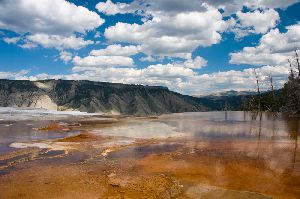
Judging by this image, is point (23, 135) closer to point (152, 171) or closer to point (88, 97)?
point (152, 171)

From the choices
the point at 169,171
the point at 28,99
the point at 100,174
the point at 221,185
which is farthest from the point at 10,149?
the point at 28,99

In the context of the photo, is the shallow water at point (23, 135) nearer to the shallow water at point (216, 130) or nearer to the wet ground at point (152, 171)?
the wet ground at point (152, 171)

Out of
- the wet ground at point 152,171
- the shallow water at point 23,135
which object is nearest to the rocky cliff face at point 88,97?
the shallow water at point 23,135

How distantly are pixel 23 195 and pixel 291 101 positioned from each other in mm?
59854

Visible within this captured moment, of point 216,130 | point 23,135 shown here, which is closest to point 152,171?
point 23,135

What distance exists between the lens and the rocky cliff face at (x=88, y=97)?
160 metres

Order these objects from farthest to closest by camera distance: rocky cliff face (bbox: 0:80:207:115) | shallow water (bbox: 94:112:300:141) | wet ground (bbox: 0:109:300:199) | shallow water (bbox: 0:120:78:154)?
rocky cliff face (bbox: 0:80:207:115)
shallow water (bbox: 94:112:300:141)
shallow water (bbox: 0:120:78:154)
wet ground (bbox: 0:109:300:199)

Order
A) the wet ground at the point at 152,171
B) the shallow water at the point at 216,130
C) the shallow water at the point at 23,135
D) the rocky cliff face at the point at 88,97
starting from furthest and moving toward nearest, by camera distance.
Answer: the rocky cliff face at the point at 88,97
the shallow water at the point at 216,130
the shallow water at the point at 23,135
the wet ground at the point at 152,171

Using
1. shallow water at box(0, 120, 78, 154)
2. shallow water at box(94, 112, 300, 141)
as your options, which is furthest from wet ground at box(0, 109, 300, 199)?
shallow water at box(94, 112, 300, 141)

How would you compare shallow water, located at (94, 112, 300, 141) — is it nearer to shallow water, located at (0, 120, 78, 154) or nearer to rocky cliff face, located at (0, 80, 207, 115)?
shallow water, located at (0, 120, 78, 154)

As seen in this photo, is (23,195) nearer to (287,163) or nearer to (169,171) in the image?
(169,171)

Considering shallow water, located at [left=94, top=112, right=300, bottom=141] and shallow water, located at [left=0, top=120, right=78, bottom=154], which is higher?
shallow water, located at [left=94, top=112, right=300, bottom=141]

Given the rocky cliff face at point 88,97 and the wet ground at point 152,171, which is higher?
the rocky cliff face at point 88,97

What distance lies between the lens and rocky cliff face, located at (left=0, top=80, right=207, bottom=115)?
15962cm
